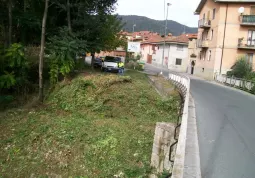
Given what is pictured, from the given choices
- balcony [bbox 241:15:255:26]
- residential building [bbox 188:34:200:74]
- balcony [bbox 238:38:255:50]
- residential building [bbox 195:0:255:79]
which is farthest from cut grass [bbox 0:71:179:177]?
residential building [bbox 188:34:200:74]

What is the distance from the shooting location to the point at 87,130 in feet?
41.5

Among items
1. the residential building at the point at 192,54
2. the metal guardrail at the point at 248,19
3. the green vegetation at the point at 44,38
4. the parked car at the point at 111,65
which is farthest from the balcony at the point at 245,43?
the green vegetation at the point at 44,38

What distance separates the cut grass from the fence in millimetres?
10264

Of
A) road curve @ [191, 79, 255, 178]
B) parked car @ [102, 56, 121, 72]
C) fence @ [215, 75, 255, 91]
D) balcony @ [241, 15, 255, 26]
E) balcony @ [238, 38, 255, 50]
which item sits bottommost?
road curve @ [191, 79, 255, 178]

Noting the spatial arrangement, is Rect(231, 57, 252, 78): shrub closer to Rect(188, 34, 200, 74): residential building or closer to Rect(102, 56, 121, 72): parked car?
Rect(102, 56, 121, 72): parked car

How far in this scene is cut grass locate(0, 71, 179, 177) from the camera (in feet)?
34.3

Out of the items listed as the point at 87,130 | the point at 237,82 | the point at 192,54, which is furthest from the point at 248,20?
the point at 87,130

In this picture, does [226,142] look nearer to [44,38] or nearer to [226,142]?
[226,142]

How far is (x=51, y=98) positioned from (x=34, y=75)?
4.15m

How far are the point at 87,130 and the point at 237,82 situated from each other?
18664mm

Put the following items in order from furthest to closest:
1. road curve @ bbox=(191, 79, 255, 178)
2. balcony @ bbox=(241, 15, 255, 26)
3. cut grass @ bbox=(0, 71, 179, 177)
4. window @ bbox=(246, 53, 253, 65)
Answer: window @ bbox=(246, 53, 253, 65)
balcony @ bbox=(241, 15, 255, 26)
cut grass @ bbox=(0, 71, 179, 177)
road curve @ bbox=(191, 79, 255, 178)

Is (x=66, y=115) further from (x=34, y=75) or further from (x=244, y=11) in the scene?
(x=244, y=11)

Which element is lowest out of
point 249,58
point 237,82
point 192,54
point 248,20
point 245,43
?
point 237,82

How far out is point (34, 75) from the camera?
776 inches
